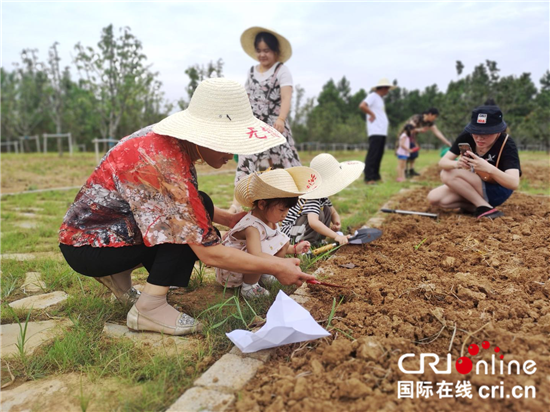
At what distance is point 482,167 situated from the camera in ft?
11.3

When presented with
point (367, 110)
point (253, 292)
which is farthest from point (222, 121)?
point (367, 110)

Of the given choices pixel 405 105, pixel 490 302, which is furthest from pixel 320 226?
pixel 405 105

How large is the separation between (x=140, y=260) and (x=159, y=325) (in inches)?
13.5

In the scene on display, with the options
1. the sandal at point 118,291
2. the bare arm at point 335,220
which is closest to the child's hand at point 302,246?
the bare arm at point 335,220

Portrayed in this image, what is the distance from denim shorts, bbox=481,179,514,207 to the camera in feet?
12.6

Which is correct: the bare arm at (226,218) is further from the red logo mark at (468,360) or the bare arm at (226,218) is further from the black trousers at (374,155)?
the black trousers at (374,155)

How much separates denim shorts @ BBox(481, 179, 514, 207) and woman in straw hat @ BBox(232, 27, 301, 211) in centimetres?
185

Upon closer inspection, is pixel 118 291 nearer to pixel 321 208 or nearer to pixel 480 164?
pixel 321 208

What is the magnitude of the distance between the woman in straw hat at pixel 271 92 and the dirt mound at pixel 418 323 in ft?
4.00

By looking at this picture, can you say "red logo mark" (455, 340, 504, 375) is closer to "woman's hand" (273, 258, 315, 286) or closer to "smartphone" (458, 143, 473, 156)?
"woman's hand" (273, 258, 315, 286)

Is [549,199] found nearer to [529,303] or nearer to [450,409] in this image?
[529,303]

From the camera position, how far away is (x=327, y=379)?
1.45 m

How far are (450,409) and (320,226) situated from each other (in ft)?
5.94

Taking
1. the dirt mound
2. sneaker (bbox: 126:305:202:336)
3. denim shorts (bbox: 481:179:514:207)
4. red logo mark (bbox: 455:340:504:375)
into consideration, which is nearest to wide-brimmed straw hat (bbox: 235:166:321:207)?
the dirt mound
